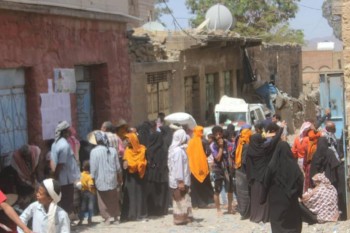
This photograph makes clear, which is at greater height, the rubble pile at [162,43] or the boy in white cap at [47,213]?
the rubble pile at [162,43]

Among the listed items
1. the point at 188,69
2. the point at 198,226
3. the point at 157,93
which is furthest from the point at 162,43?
the point at 198,226

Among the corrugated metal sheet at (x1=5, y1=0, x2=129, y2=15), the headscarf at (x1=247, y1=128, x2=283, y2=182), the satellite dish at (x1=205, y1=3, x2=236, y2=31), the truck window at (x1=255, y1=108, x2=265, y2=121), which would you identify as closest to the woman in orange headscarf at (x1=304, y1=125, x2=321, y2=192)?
the headscarf at (x1=247, y1=128, x2=283, y2=182)

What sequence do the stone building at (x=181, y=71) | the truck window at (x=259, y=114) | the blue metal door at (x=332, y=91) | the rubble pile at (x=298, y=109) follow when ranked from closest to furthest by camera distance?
the stone building at (x=181, y=71)
the blue metal door at (x=332, y=91)
the truck window at (x=259, y=114)
the rubble pile at (x=298, y=109)

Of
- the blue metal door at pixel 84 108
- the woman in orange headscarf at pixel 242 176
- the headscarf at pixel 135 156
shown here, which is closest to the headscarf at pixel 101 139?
the headscarf at pixel 135 156

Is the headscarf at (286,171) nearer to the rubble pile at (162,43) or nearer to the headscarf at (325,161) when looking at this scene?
the headscarf at (325,161)

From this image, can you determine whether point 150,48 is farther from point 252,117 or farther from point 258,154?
point 258,154

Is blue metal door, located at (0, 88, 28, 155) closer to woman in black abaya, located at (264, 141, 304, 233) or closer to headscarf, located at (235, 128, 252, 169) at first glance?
headscarf, located at (235, 128, 252, 169)

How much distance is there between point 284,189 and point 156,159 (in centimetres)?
368

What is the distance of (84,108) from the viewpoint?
15.4 m

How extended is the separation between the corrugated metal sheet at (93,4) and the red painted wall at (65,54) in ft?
0.79

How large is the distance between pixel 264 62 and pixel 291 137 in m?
4.61

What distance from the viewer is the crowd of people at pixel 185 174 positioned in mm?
9242

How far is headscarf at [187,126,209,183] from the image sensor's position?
1195 centimetres

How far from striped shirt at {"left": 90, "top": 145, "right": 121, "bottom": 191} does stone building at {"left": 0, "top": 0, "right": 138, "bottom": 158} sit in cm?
163
